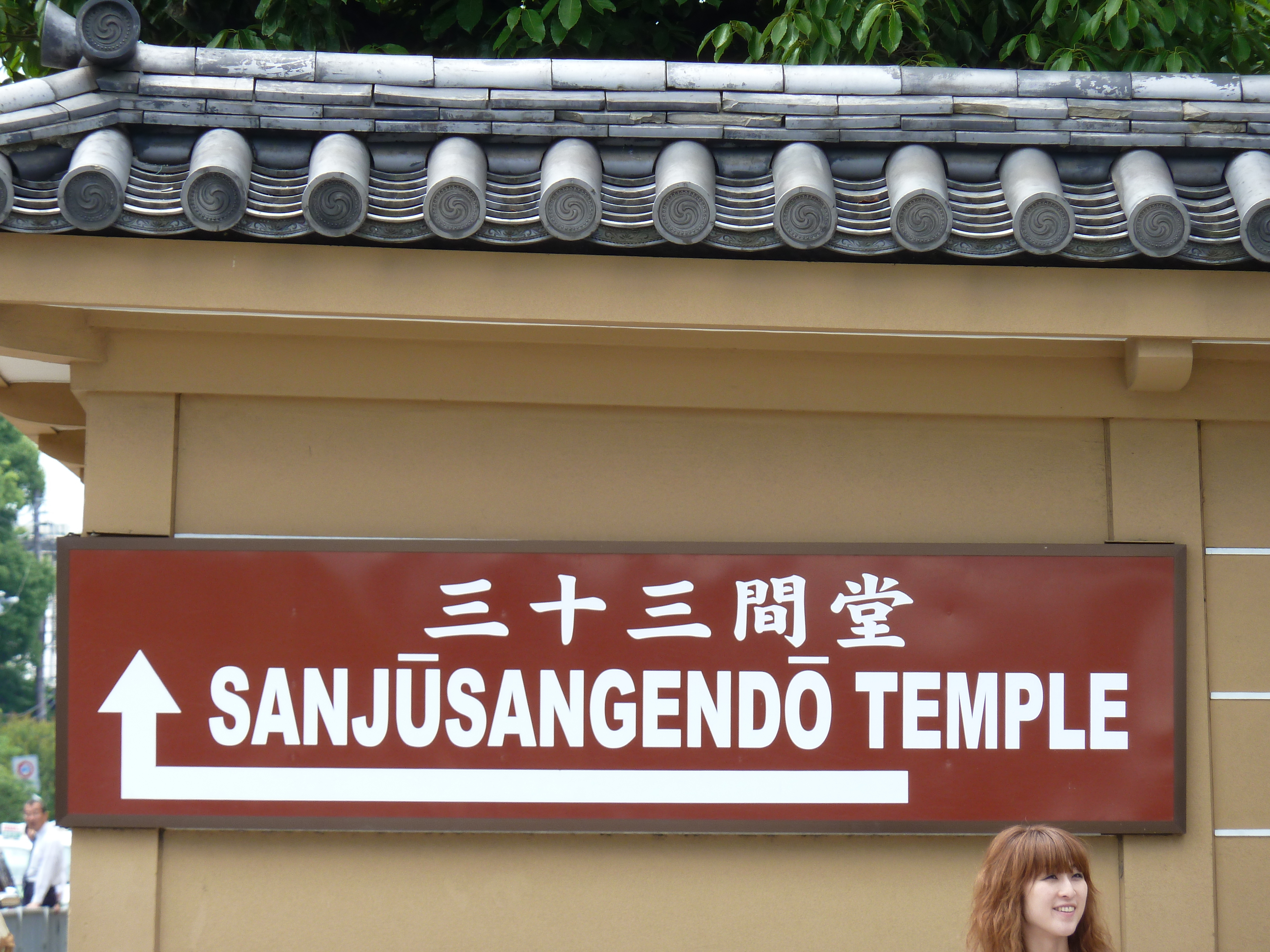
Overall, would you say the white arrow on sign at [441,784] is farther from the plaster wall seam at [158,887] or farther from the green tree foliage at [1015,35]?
the green tree foliage at [1015,35]

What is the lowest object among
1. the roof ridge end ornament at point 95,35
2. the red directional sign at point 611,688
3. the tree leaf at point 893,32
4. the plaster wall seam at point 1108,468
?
the red directional sign at point 611,688

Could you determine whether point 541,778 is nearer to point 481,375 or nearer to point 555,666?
point 555,666

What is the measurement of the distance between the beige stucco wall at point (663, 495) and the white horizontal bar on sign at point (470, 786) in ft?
0.59

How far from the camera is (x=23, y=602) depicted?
1465 inches

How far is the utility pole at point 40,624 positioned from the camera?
38062 mm

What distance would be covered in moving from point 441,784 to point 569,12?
408 cm

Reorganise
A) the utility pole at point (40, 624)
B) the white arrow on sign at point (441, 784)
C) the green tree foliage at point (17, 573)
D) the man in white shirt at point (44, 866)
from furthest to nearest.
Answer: the utility pole at point (40, 624)
the green tree foliage at point (17, 573)
the man in white shirt at point (44, 866)
the white arrow on sign at point (441, 784)

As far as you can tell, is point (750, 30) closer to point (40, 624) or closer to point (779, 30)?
point (779, 30)

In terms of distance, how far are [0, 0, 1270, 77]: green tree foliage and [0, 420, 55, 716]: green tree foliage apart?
3023 cm

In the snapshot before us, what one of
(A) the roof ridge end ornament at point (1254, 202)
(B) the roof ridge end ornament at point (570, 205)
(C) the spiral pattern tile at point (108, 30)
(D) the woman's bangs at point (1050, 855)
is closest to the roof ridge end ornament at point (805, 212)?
(B) the roof ridge end ornament at point (570, 205)

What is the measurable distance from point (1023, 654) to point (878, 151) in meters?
1.78

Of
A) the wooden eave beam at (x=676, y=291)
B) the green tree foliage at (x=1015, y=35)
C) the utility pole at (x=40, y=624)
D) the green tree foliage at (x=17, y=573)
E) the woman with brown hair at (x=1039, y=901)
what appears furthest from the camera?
the utility pole at (x=40, y=624)

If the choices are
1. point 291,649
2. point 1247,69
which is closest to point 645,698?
point 291,649

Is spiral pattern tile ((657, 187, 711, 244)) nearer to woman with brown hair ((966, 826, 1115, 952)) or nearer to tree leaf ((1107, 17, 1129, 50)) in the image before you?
woman with brown hair ((966, 826, 1115, 952))
